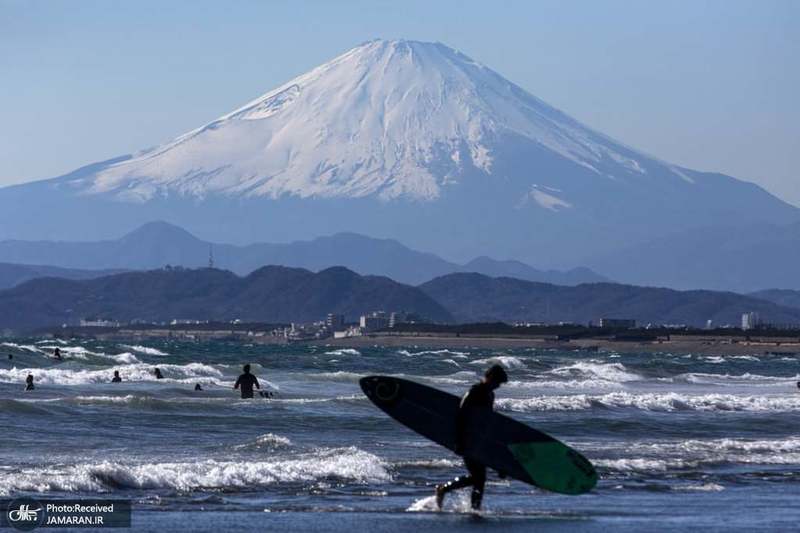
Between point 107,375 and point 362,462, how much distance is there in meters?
38.8

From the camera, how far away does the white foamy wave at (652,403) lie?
133 ft

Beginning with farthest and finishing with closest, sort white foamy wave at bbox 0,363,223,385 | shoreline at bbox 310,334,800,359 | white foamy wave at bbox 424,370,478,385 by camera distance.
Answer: shoreline at bbox 310,334,800,359
white foamy wave at bbox 424,370,478,385
white foamy wave at bbox 0,363,223,385

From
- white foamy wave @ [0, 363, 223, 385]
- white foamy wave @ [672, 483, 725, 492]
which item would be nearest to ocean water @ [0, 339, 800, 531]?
white foamy wave @ [672, 483, 725, 492]

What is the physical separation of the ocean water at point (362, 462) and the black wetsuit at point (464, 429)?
27 cm

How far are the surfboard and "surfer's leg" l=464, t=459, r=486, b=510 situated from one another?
0.25 feet

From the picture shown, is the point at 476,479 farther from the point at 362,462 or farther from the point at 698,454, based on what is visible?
the point at 698,454

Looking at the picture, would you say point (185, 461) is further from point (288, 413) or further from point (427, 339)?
point (427, 339)

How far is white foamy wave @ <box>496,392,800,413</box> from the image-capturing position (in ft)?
133

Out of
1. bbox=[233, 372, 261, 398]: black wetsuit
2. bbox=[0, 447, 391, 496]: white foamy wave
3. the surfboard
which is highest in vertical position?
bbox=[233, 372, 261, 398]: black wetsuit

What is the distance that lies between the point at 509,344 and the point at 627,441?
463 ft

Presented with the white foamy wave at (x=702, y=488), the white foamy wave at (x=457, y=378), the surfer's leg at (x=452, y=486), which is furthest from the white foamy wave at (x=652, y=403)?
the surfer's leg at (x=452, y=486)

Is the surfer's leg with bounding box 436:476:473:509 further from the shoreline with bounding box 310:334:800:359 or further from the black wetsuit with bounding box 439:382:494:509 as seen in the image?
the shoreline with bounding box 310:334:800:359

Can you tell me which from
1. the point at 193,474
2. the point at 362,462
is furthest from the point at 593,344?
the point at 193,474

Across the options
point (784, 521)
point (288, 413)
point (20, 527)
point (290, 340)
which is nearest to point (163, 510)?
point (20, 527)
